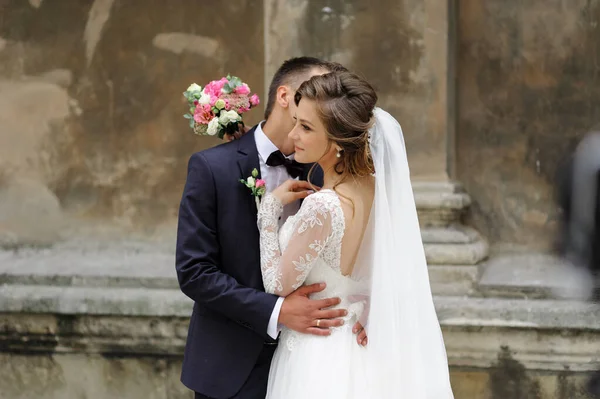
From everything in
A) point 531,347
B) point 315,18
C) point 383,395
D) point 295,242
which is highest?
point 315,18

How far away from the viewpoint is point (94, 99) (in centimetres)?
485

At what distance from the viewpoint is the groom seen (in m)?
2.61

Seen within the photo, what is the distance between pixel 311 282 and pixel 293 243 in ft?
0.62

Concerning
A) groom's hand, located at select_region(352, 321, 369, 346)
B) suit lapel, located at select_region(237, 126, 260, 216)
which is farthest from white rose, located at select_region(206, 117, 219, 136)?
groom's hand, located at select_region(352, 321, 369, 346)

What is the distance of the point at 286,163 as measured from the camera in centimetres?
281

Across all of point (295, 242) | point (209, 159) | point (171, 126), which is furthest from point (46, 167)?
point (295, 242)

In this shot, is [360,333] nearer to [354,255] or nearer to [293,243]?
[354,255]

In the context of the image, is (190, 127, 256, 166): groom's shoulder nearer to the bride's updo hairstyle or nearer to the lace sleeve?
the lace sleeve

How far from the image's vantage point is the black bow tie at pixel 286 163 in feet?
9.13

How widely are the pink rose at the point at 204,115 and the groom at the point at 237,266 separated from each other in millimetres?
113

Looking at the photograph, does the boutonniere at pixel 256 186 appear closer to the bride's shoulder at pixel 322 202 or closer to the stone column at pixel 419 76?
the bride's shoulder at pixel 322 202

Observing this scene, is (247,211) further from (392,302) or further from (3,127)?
(3,127)

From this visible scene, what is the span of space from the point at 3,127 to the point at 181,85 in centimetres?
114

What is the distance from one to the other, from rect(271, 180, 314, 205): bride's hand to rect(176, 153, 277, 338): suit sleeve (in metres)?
0.22
